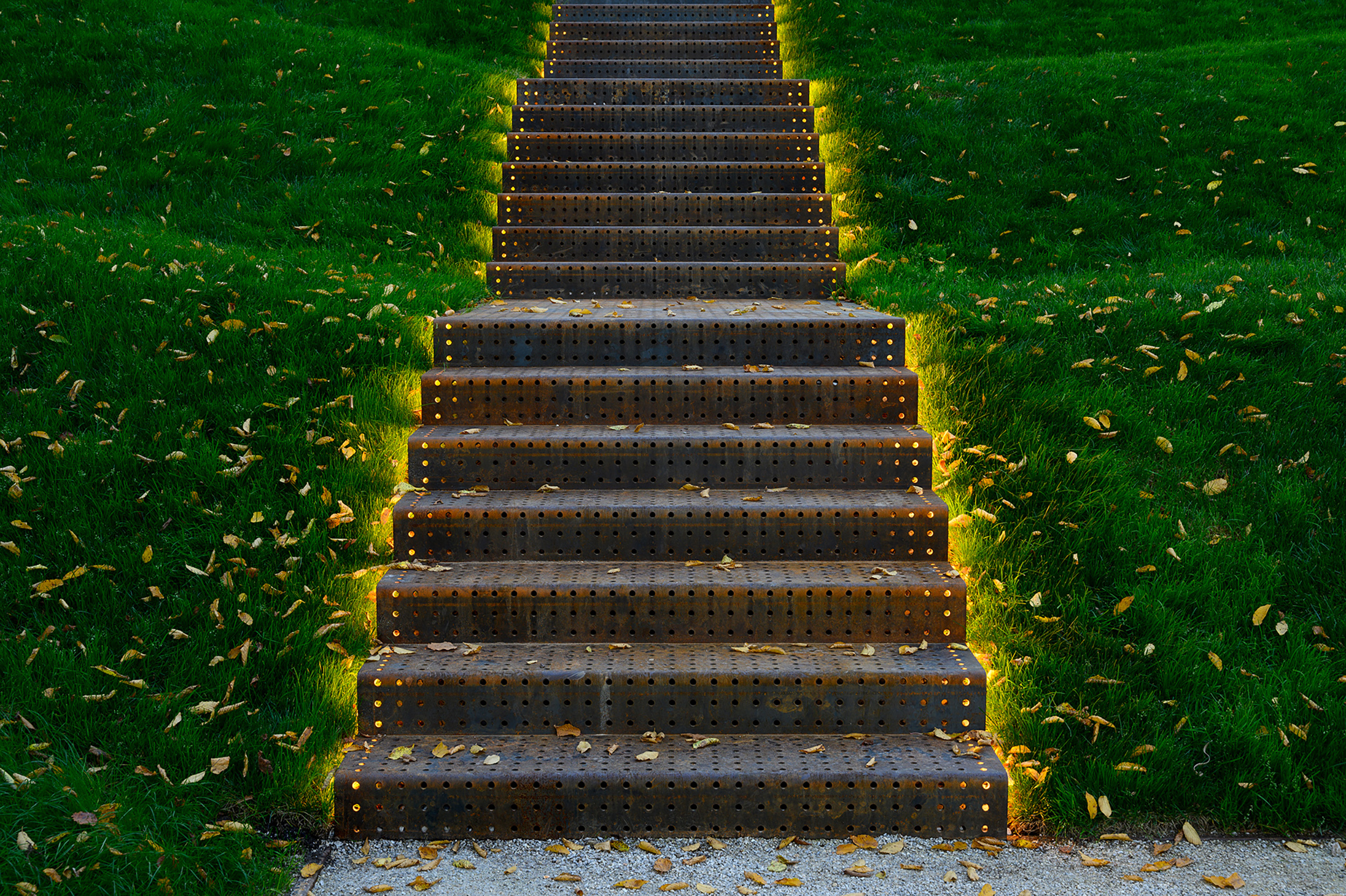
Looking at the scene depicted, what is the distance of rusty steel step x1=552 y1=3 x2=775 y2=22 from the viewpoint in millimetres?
7008

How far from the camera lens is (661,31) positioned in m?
6.82

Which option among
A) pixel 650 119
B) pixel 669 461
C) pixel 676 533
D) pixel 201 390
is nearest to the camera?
pixel 676 533

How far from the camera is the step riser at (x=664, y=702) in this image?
→ 278cm

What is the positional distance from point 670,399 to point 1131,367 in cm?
197

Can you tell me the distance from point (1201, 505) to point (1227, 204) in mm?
2854

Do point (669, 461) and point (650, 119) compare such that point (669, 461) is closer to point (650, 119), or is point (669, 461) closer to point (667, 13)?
point (650, 119)

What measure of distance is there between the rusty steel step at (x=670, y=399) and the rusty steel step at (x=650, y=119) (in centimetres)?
270

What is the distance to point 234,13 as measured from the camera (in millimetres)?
6941

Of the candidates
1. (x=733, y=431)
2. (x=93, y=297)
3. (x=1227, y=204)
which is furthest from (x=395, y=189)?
(x=1227, y=204)

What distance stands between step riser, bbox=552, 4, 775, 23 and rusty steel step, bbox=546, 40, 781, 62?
1.41ft

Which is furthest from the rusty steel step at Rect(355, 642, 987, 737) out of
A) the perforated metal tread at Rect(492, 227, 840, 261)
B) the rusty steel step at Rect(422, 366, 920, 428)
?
the perforated metal tread at Rect(492, 227, 840, 261)

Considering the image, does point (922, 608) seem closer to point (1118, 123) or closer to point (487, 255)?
point (487, 255)

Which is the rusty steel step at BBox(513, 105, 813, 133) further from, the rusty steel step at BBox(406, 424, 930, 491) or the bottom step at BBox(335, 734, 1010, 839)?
the bottom step at BBox(335, 734, 1010, 839)

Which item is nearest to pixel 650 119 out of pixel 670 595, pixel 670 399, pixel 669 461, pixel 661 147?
pixel 661 147
